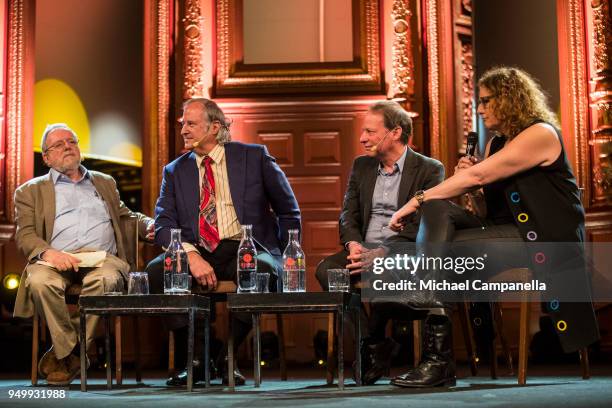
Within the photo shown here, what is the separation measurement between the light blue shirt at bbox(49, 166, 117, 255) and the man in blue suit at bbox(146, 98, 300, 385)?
0.35 meters

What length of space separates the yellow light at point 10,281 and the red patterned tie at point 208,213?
1798mm

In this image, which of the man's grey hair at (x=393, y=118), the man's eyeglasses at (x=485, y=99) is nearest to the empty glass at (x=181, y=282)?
the man's grey hair at (x=393, y=118)

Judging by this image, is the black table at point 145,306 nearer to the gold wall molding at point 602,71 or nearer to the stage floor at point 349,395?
the stage floor at point 349,395

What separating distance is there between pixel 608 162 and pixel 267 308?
295cm

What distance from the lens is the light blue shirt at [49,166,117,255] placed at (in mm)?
4836

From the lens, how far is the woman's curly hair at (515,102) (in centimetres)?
396

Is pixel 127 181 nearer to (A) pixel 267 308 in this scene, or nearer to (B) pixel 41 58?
(B) pixel 41 58

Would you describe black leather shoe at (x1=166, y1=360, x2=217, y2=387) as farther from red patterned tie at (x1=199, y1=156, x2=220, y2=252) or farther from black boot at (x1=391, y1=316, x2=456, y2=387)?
black boot at (x1=391, y1=316, x2=456, y2=387)

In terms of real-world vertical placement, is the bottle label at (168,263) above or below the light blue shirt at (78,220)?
below

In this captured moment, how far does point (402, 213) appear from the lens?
3.92m

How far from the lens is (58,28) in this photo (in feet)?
25.3

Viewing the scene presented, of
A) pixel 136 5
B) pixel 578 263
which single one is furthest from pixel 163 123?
pixel 578 263

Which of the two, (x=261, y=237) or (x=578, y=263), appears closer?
(x=578, y=263)

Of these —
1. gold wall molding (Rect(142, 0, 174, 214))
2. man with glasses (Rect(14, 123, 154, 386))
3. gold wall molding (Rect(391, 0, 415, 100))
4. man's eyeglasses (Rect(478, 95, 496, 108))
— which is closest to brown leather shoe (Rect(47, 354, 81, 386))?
man with glasses (Rect(14, 123, 154, 386))
